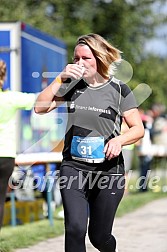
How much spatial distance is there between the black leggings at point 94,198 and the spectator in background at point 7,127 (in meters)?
1.96

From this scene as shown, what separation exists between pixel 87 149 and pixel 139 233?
181 inches

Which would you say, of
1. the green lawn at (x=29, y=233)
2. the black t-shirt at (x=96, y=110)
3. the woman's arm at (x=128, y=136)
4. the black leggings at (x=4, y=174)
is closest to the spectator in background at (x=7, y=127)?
the black leggings at (x=4, y=174)

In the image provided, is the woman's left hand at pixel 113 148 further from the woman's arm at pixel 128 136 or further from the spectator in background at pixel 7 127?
the spectator in background at pixel 7 127

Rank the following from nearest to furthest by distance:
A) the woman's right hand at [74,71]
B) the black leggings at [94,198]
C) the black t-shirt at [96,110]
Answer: the woman's right hand at [74,71] → the black leggings at [94,198] → the black t-shirt at [96,110]

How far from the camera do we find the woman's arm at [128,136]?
5.52 metres

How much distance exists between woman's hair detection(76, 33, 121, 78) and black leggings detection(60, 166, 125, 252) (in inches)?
28.0

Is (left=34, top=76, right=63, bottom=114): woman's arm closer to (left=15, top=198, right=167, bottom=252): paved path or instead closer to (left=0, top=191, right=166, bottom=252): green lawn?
(left=0, top=191, right=166, bottom=252): green lawn

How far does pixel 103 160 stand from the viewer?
568 centimetres

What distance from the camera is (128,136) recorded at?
18.3 feet

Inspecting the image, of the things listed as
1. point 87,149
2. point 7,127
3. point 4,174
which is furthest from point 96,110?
point 7,127

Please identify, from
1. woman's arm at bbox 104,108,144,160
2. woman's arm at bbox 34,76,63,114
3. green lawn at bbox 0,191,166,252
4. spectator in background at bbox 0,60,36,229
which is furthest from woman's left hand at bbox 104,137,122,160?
green lawn at bbox 0,191,166,252

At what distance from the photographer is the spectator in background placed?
300 inches

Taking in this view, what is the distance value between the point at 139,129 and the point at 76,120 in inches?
17.1

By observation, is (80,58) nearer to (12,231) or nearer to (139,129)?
(139,129)
